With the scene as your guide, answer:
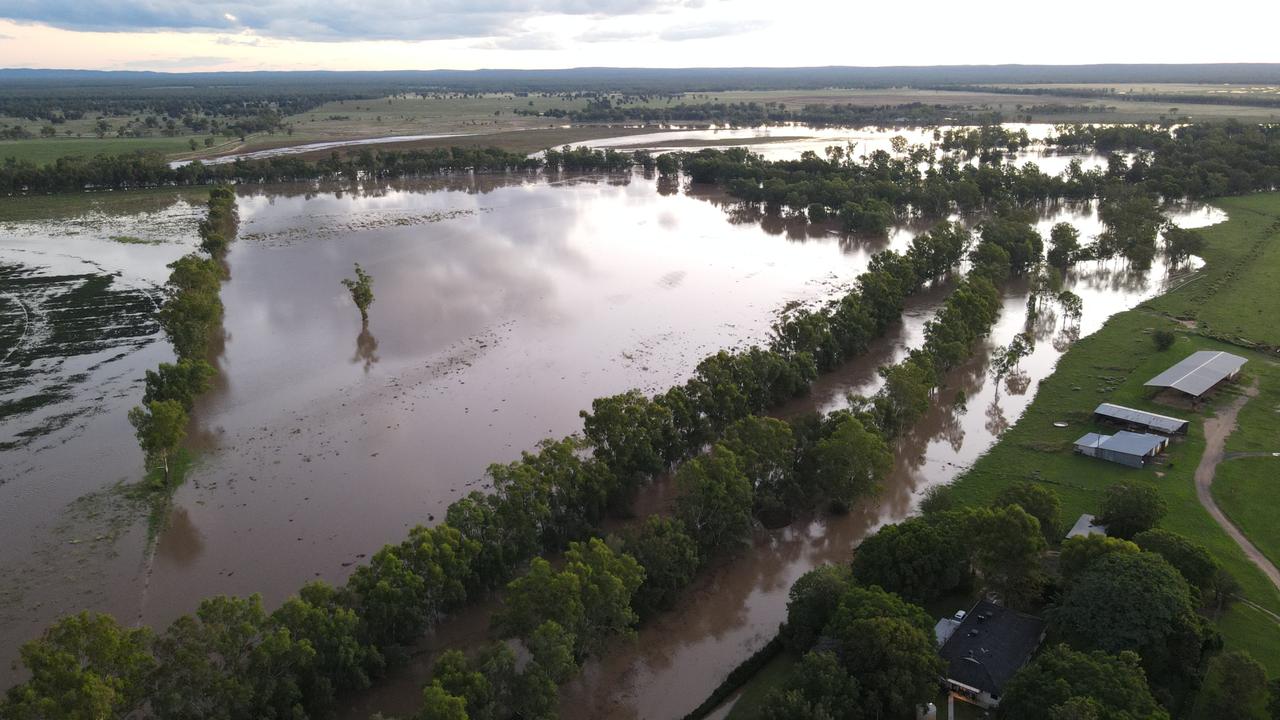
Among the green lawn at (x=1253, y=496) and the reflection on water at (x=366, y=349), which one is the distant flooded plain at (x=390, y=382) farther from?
the green lawn at (x=1253, y=496)

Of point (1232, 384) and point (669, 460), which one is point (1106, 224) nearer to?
point (1232, 384)

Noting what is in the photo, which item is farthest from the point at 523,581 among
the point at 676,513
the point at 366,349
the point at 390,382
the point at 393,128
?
the point at 393,128

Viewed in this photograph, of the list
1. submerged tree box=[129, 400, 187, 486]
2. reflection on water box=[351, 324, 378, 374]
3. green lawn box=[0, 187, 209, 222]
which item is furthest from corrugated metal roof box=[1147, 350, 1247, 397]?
green lawn box=[0, 187, 209, 222]

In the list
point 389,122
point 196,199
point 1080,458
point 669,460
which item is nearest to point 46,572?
point 669,460

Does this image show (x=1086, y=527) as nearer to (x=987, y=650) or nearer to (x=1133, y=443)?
(x=1133, y=443)

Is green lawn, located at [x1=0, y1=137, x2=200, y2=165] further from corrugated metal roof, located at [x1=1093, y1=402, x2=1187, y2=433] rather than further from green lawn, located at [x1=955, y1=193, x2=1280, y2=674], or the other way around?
corrugated metal roof, located at [x1=1093, y1=402, x2=1187, y2=433]
